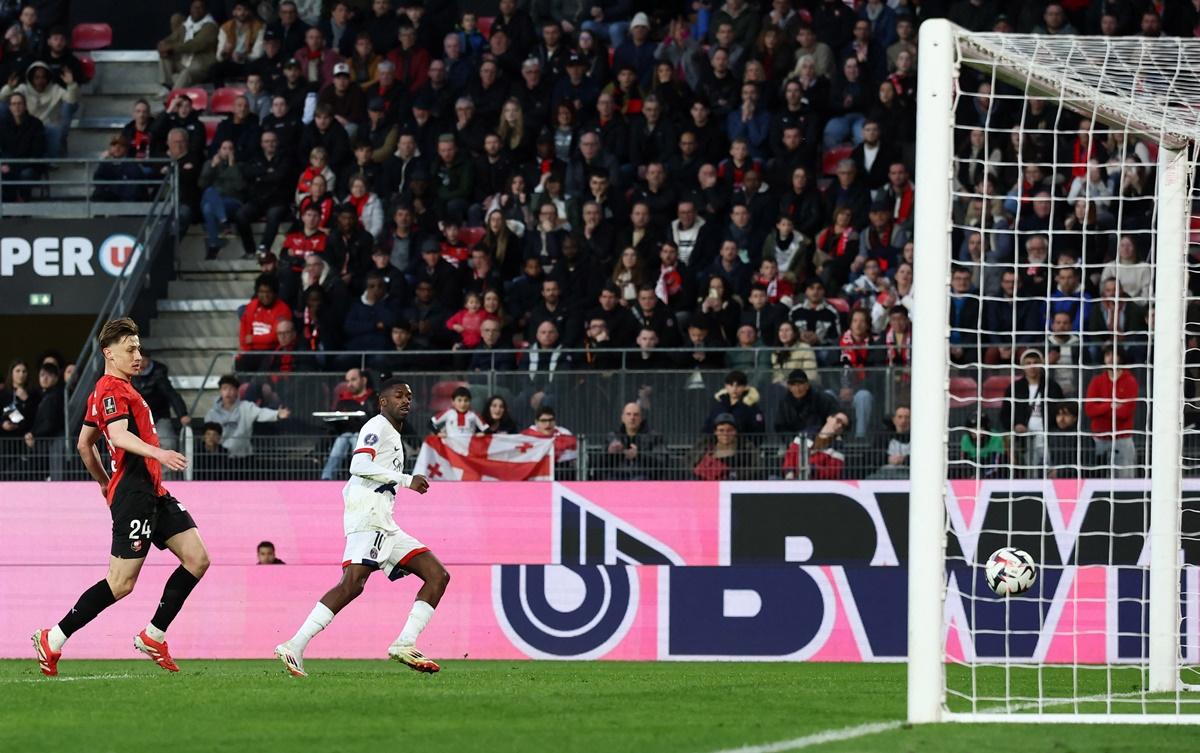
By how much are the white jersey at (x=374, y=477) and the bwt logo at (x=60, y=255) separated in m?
10.4

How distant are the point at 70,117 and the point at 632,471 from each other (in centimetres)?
995

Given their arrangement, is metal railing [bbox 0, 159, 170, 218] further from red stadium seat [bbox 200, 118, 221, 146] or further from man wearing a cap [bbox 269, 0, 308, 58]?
man wearing a cap [bbox 269, 0, 308, 58]

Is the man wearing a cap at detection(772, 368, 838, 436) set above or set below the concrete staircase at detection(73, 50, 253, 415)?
below

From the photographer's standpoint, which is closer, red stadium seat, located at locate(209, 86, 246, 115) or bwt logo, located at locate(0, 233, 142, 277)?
bwt logo, located at locate(0, 233, 142, 277)

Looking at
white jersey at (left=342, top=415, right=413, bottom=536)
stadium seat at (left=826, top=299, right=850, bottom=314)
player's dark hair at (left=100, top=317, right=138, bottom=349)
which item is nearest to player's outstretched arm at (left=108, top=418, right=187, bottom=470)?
player's dark hair at (left=100, top=317, right=138, bottom=349)

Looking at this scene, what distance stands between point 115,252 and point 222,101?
3286 millimetres

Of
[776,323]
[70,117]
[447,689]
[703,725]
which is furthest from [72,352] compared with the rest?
[703,725]

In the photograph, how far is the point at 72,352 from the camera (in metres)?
24.4

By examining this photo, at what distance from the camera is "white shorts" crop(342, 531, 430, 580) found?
12.2 m

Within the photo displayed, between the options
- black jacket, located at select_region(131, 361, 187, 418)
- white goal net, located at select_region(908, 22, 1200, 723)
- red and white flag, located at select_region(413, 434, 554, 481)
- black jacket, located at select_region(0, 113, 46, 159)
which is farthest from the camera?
black jacket, located at select_region(0, 113, 46, 159)

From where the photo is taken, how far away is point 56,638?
1198 centimetres

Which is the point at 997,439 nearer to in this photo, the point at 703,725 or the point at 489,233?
the point at 489,233

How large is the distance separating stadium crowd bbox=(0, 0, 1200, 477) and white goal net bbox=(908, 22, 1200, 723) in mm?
133

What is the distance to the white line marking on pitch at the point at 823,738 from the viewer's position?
25.1 feet
